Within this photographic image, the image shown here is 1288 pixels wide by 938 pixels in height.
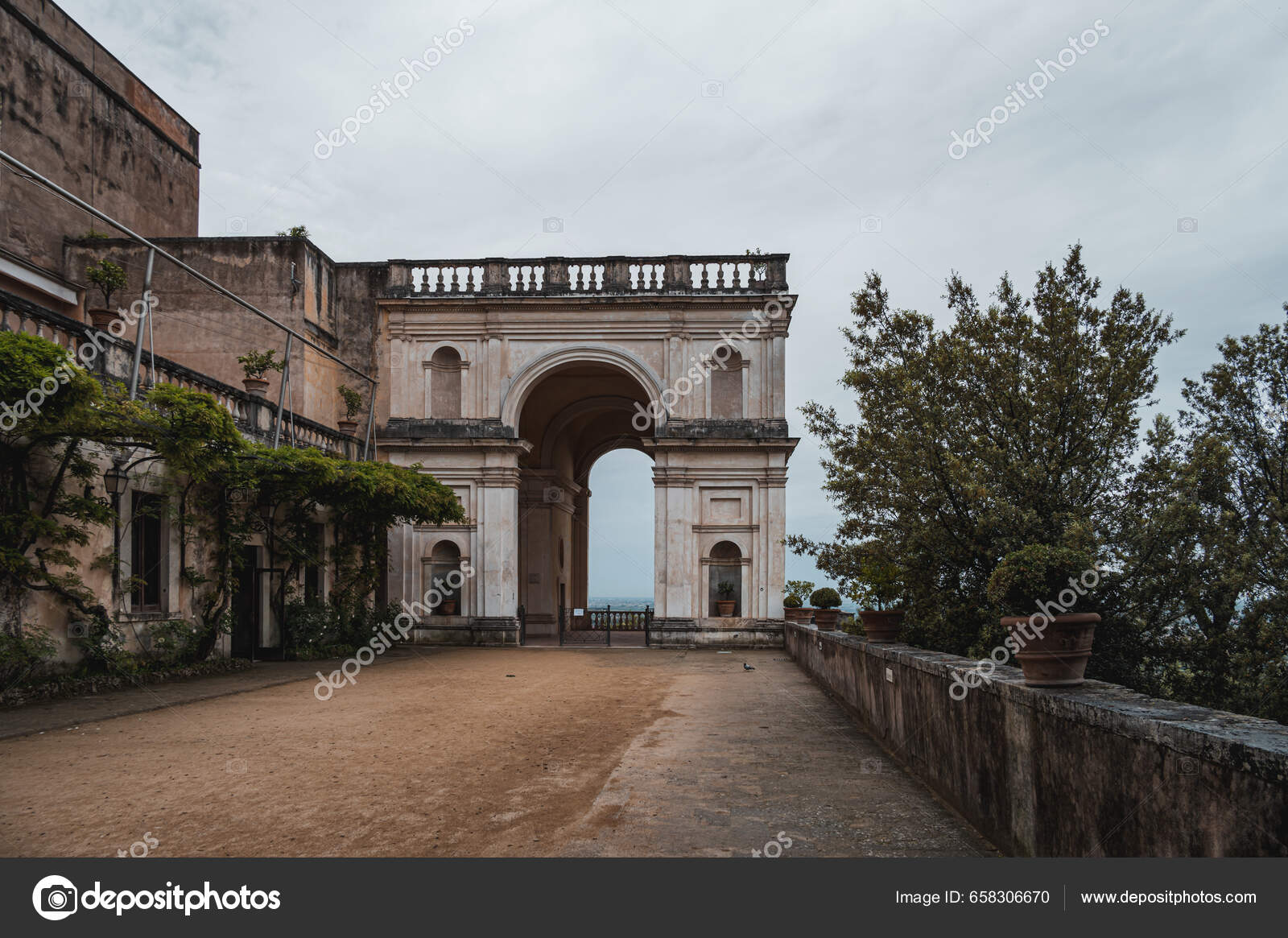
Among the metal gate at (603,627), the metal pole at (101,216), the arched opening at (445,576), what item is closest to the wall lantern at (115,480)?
the metal pole at (101,216)

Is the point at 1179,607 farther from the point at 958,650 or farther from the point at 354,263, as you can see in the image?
the point at 354,263

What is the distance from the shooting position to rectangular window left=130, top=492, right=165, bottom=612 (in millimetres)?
13609

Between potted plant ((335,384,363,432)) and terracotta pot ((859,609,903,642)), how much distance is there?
1521 centimetres

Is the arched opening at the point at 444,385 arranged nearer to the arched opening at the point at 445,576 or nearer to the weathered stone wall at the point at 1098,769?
the arched opening at the point at 445,576

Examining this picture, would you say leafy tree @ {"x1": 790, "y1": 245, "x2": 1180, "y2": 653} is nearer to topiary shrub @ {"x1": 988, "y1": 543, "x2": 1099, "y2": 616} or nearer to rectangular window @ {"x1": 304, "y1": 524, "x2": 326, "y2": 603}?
topiary shrub @ {"x1": 988, "y1": 543, "x2": 1099, "y2": 616}

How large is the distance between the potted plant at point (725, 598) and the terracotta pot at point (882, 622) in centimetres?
1261

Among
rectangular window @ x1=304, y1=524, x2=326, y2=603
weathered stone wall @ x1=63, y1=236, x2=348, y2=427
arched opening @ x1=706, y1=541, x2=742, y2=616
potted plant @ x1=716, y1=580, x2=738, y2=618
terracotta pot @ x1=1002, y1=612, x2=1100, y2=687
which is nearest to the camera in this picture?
terracotta pot @ x1=1002, y1=612, x2=1100, y2=687

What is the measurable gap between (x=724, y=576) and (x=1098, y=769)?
20711 mm

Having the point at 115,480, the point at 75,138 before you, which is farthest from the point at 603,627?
the point at 75,138

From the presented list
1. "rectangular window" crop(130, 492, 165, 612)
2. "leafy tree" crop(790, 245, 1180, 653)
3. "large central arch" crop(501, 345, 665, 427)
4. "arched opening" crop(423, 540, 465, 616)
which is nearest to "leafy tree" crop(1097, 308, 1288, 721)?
"leafy tree" crop(790, 245, 1180, 653)

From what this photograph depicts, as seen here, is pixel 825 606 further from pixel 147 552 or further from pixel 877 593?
pixel 147 552

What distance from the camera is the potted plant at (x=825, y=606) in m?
19.9
